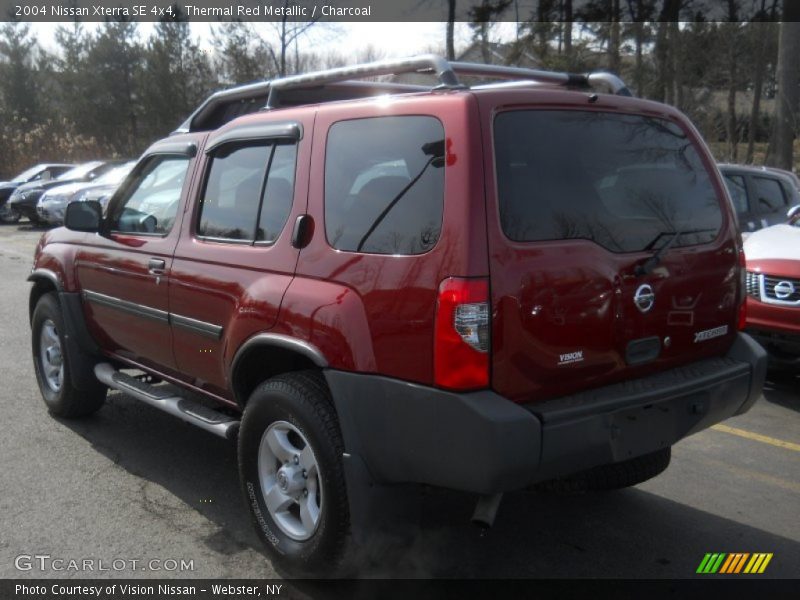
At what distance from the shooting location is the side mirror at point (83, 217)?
4918mm

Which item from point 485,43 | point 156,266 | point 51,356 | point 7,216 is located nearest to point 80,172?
point 7,216

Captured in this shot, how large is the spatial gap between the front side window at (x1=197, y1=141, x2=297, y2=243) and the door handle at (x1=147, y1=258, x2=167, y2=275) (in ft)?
1.00

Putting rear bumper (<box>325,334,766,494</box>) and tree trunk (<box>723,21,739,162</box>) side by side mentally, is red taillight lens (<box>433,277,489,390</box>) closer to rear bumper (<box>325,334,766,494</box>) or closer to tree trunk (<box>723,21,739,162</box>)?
rear bumper (<box>325,334,766,494</box>)

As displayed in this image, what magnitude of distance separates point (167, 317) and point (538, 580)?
2312 mm

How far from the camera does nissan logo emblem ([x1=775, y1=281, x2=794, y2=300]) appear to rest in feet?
19.2

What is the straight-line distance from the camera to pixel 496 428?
2738 mm

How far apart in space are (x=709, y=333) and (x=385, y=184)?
1600 millimetres

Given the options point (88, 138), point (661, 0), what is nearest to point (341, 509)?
point (661, 0)

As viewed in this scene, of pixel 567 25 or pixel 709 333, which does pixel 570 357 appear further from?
pixel 567 25

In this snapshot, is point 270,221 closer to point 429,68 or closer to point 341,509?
point 429,68

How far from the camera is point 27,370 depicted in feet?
22.4

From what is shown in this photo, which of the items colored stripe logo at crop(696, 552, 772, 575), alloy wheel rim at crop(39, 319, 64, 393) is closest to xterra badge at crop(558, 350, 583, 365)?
colored stripe logo at crop(696, 552, 772, 575)

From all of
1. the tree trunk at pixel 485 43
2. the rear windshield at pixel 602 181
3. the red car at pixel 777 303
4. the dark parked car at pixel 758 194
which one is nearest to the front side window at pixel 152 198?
the rear windshield at pixel 602 181

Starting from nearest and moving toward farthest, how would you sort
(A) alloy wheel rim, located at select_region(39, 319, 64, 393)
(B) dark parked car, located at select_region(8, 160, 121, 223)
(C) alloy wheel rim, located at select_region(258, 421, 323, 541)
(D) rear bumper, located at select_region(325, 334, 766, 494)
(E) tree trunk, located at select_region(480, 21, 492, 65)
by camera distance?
(D) rear bumper, located at select_region(325, 334, 766, 494) → (C) alloy wheel rim, located at select_region(258, 421, 323, 541) → (A) alloy wheel rim, located at select_region(39, 319, 64, 393) → (B) dark parked car, located at select_region(8, 160, 121, 223) → (E) tree trunk, located at select_region(480, 21, 492, 65)
